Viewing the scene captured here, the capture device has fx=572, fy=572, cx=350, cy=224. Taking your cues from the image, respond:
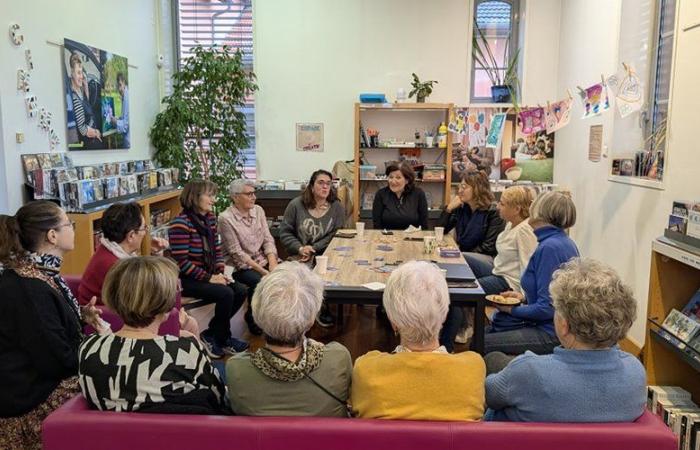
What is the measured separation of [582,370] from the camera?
160 centimetres

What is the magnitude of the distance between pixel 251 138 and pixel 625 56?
3.96 m

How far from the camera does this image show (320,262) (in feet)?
10.6

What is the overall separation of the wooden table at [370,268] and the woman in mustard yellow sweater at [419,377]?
3.67 feet

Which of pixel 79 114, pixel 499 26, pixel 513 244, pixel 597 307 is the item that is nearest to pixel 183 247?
pixel 79 114

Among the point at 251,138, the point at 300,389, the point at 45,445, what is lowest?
the point at 45,445

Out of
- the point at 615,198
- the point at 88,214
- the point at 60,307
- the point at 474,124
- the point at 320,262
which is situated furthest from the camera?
the point at 474,124

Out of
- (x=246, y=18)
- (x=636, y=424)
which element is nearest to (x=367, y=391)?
(x=636, y=424)

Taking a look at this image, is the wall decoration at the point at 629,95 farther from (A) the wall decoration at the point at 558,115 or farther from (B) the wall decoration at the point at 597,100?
(A) the wall decoration at the point at 558,115

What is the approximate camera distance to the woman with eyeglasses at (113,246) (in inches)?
115

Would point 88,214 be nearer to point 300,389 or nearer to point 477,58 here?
point 300,389

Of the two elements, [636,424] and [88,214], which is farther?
[88,214]

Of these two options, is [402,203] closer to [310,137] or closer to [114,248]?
[310,137]

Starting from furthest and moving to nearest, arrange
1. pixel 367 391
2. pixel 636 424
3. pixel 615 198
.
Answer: pixel 615 198
pixel 367 391
pixel 636 424

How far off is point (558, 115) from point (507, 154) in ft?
3.88
